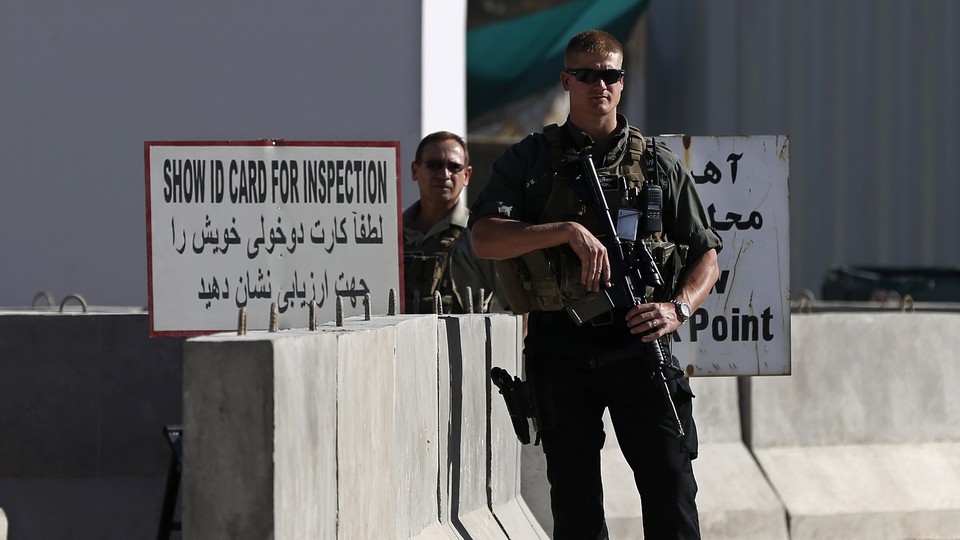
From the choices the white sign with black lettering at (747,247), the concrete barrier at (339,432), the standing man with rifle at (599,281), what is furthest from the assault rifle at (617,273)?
the white sign with black lettering at (747,247)

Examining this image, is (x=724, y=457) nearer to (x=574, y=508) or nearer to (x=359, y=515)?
Answer: (x=574, y=508)

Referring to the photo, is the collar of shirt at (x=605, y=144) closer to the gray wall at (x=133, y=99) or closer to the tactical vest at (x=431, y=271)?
the tactical vest at (x=431, y=271)

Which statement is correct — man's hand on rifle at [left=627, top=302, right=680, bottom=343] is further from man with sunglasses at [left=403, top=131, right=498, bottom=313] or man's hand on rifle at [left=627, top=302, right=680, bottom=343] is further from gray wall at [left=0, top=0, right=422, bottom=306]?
gray wall at [left=0, top=0, right=422, bottom=306]

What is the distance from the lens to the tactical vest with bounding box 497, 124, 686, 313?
5.54 metres

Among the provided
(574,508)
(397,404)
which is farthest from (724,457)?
(397,404)

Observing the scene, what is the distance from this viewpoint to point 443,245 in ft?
25.4

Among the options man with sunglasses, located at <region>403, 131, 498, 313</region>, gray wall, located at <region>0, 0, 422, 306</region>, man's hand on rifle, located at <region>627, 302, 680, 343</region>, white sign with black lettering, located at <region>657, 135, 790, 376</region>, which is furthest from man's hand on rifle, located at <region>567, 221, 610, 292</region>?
gray wall, located at <region>0, 0, 422, 306</region>

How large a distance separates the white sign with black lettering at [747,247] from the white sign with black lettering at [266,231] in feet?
4.54

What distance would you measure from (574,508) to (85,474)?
2611 mm

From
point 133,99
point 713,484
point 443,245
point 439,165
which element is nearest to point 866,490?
point 713,484

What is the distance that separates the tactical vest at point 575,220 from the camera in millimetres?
5539

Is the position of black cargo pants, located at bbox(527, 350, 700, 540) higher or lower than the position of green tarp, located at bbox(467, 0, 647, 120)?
lower

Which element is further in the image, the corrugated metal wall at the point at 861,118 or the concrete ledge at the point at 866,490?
the corrugated metal wall at the point at 861,118

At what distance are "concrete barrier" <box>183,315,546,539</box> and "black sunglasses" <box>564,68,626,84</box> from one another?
952 mm
